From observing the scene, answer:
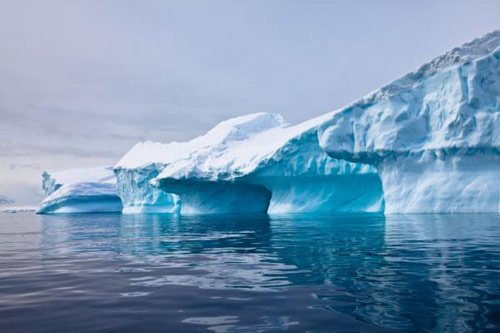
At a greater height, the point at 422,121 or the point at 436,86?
the point at 436,86

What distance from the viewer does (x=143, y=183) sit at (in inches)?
2272

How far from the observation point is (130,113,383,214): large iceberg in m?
Result: 39.0

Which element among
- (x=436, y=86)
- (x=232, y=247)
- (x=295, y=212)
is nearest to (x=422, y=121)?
(x=436, y=86)

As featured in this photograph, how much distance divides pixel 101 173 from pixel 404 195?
2202 inches

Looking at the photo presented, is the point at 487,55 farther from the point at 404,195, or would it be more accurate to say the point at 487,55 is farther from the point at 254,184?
the point at 254,184

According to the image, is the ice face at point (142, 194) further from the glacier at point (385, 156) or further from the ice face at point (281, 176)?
the ice face at point (281, 176)

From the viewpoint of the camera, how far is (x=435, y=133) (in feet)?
102

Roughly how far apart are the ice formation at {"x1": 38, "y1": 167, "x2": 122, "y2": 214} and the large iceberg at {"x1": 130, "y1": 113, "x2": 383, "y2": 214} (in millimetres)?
16557

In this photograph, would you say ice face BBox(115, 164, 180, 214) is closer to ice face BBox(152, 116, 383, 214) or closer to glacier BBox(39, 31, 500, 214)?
glacier BBox(39, 31, 500, 214)

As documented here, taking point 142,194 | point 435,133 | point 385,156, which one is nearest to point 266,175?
point 385,156

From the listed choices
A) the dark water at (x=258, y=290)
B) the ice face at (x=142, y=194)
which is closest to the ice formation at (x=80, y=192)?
the ice face at (x=142, y=194)

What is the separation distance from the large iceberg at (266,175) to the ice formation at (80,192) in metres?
16.6

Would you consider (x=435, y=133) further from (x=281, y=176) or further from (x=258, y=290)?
(x=258, y=290)

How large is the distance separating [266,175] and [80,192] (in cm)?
3299
